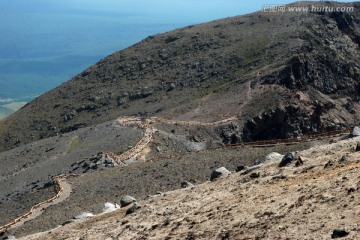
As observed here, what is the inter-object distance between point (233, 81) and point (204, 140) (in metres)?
19.7

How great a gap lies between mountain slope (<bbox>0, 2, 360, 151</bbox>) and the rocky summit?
216 millimetres

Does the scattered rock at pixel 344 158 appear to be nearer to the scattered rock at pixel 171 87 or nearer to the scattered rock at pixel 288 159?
the scattered rock at pixel 288 159

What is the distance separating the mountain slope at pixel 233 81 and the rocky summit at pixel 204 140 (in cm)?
22

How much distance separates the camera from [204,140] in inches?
2403

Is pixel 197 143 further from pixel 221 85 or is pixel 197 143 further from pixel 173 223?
pixel 173 223

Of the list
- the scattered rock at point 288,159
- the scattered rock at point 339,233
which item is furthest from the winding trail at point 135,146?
the scattered rock at point 339,233

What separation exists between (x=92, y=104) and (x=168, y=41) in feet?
63.8

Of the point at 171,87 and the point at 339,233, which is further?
the point at 171,87

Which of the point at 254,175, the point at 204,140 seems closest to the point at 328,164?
the point at 254,175

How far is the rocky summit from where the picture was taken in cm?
1942

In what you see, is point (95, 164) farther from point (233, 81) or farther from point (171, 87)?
point (171, 87)

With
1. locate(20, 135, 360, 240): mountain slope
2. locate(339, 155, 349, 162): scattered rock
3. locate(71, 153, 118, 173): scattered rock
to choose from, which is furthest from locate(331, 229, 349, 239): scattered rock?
locate(71, 153, 118, 173): scattered rock

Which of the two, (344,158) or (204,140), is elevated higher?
(344,158)

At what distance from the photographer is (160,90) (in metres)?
86.1
